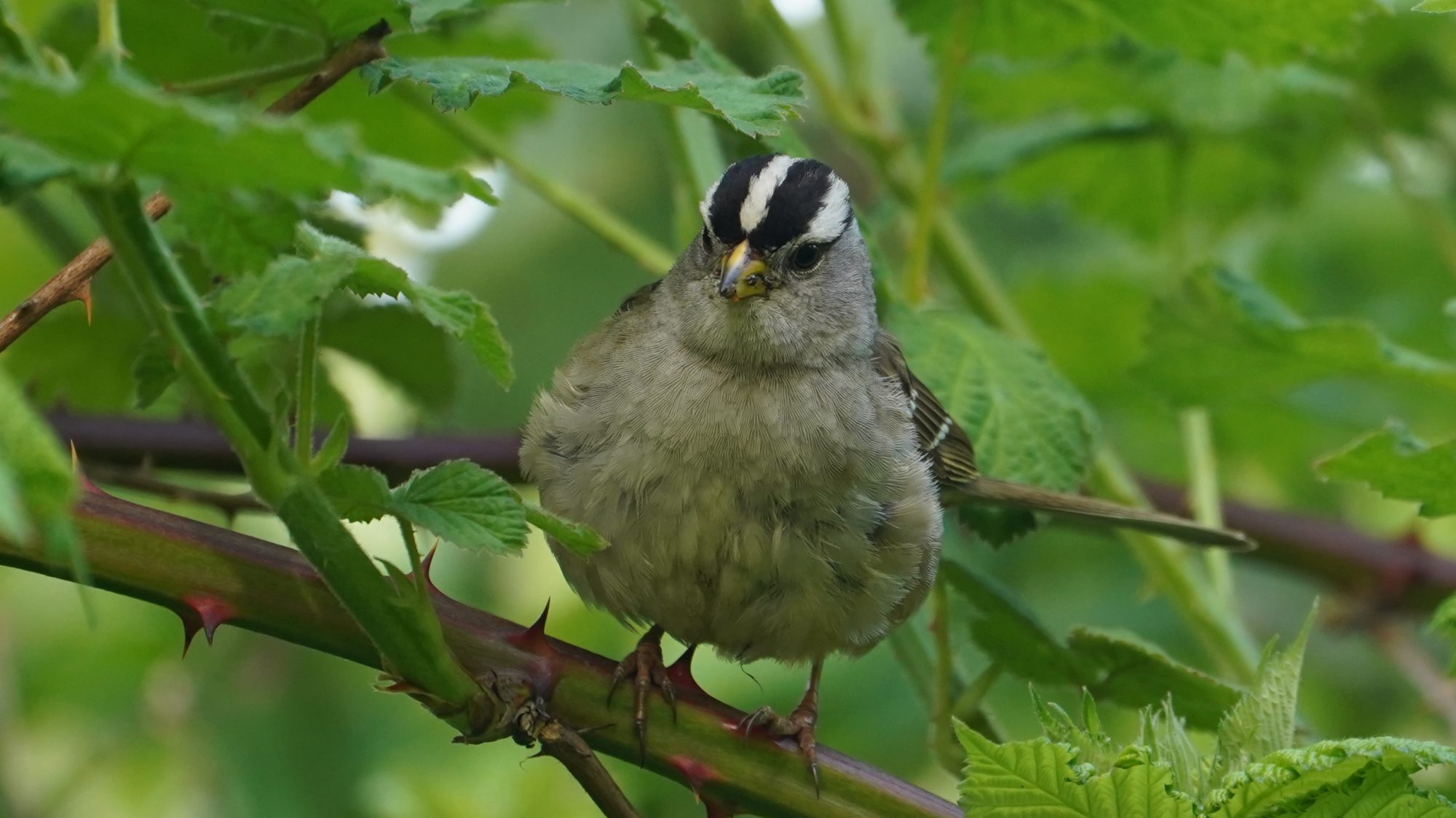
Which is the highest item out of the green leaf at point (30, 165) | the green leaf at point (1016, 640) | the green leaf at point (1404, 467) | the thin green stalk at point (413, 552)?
the green leaf at point (1404, 467)

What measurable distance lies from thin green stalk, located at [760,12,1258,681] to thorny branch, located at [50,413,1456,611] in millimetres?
280

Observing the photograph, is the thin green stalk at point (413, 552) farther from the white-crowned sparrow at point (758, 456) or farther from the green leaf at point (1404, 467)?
the green leaf at point (1404, 467)

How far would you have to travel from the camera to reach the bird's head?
3074mm

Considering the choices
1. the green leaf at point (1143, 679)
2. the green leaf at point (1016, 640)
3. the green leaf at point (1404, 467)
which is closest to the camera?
the green leaf at point (1404, 467)

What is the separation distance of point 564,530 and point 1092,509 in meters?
1.61

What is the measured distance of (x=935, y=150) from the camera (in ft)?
9.89

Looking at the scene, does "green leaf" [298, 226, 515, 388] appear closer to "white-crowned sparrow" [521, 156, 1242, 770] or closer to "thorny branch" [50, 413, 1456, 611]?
"white-crowned sparrow" [521, 156, 1242, 770]

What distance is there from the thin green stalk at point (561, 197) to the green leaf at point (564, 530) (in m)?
1.43

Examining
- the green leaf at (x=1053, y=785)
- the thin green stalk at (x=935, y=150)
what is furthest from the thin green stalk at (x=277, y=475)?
the thin green stalk at (x=935, y=150)

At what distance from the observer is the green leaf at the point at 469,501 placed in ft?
5.34

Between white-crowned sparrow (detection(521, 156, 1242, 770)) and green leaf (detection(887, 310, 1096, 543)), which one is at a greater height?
green leaf (detection(887, 310, 1096, 543))

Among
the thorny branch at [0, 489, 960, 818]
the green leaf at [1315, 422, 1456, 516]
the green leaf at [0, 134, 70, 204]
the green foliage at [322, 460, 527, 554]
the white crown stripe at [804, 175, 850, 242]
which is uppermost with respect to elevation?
the green leaf at [1315, 422, 1456, 516]

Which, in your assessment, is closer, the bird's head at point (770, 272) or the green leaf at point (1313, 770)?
the green leaf at point (1313, 770)

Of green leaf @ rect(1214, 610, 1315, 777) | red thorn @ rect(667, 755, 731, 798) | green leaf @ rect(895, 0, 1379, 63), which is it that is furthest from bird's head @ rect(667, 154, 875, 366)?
green leaf @ rect(1214, 610, 1315, 777)
